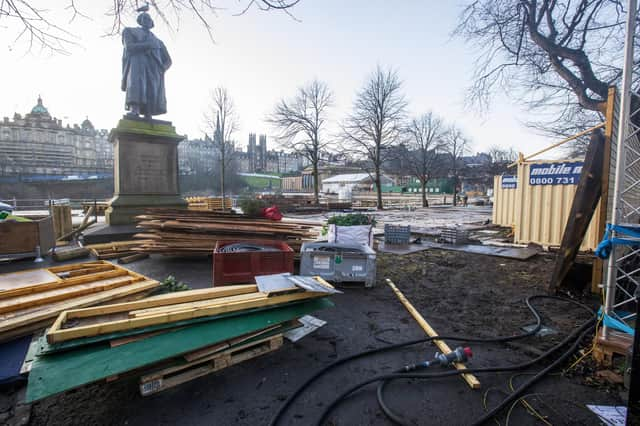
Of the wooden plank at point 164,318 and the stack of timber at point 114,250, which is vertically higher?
the wooden plank at point 164,318

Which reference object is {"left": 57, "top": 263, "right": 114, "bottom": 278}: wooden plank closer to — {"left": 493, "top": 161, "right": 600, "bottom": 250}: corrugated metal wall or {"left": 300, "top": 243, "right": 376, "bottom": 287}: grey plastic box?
{"left": 300, "top": 243, "right": 376, "bottom": 287}: grey plastic box

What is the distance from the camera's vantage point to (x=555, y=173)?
8.72 metres

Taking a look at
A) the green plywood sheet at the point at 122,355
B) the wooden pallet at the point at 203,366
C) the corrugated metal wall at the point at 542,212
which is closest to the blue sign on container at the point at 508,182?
the corrugated metal wall at the point at 542,212

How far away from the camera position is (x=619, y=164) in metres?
2.90

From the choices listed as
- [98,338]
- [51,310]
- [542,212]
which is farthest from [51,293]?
[542,212]

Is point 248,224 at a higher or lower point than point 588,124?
lower

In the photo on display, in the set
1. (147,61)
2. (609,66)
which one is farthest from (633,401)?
(147,61)

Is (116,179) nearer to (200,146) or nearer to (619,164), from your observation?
(619,164)

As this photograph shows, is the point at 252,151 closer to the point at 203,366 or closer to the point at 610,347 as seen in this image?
the point at 203,366

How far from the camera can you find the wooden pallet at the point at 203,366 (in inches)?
86.8

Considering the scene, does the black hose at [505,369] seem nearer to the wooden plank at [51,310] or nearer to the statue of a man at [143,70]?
the wooden plank at [51,310]

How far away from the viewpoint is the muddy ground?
217 cm

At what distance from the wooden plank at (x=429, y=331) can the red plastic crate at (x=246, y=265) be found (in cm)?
184

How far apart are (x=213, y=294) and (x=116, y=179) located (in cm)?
822
